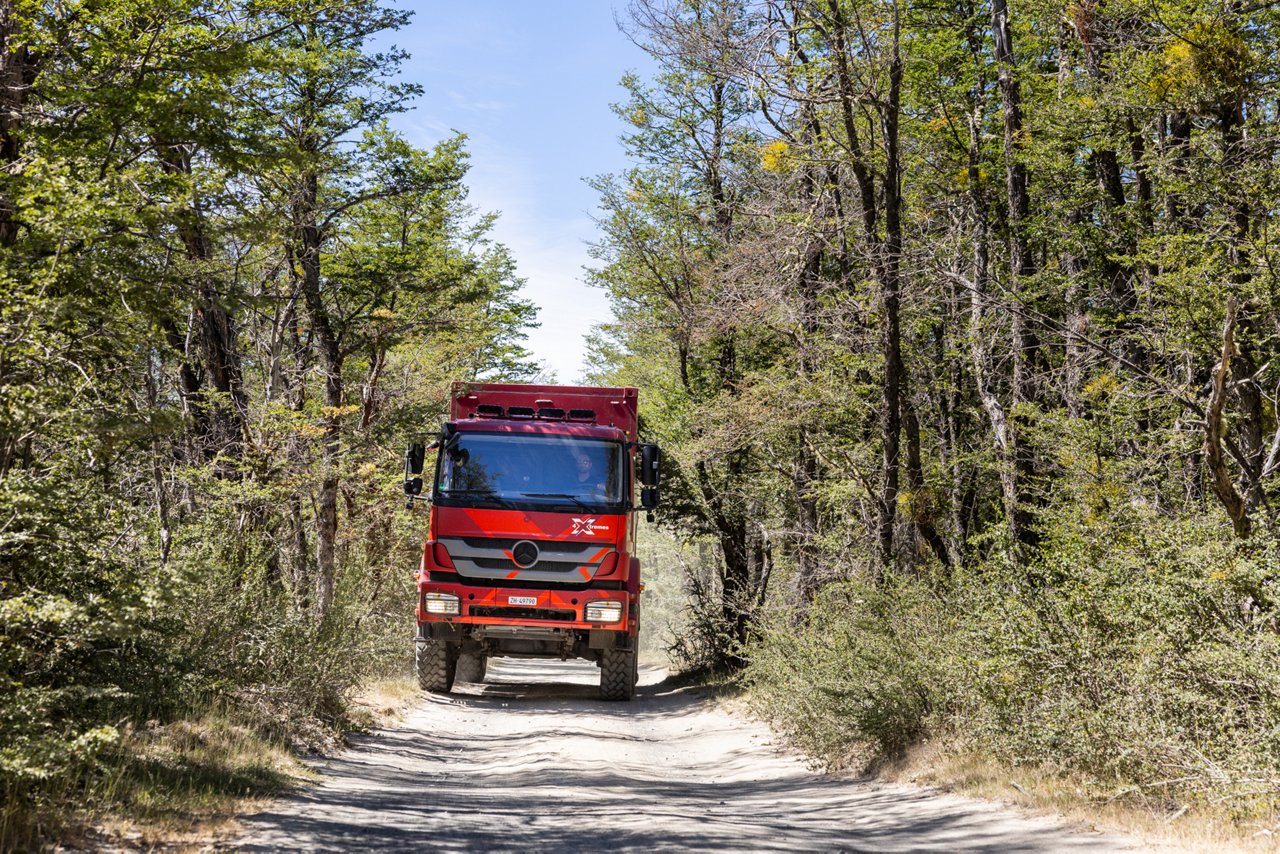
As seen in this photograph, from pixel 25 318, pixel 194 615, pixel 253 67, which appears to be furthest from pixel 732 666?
pixel 25 318

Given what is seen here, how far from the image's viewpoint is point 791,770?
34.8ft

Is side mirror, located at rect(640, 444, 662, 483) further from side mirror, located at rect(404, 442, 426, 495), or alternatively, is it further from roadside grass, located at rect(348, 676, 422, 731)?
roadside grass, located at rect(348, 676, 422, 731)

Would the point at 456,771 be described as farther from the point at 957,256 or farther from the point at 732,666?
the point at 732,666

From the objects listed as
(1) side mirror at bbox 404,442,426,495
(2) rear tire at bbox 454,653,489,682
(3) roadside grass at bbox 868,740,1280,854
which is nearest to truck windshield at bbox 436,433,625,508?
(1) side mirror at bbox 404,442,426,495

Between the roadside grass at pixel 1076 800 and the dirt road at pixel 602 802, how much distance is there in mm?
182

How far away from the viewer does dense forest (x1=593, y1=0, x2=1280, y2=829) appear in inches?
280

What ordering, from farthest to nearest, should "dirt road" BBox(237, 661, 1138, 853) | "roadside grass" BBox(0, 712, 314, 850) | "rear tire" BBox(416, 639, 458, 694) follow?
"rear tire" BBox(416, 639, 458, 694), "dirt road" BBox(237, 661, 1138, 853), "roadside grass" BBox(0, 712, 314, 850)

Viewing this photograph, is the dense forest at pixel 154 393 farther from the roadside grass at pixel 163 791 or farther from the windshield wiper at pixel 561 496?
the windshield wiper at pixel 561 496

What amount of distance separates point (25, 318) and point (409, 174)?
13457 millimetres

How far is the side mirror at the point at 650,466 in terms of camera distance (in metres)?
14.1

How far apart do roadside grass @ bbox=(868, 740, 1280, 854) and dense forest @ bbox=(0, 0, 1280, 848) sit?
0.40ft

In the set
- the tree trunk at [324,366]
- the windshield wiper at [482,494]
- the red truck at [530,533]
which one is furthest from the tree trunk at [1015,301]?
the tree trunk at [324,366]

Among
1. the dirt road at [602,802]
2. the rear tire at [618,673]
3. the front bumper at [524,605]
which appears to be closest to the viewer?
the dirt road at [602,802]

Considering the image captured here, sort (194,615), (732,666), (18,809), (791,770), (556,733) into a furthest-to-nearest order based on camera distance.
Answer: (732,666) < (556,733) < (791,770) < (194,615) < (18,809)
